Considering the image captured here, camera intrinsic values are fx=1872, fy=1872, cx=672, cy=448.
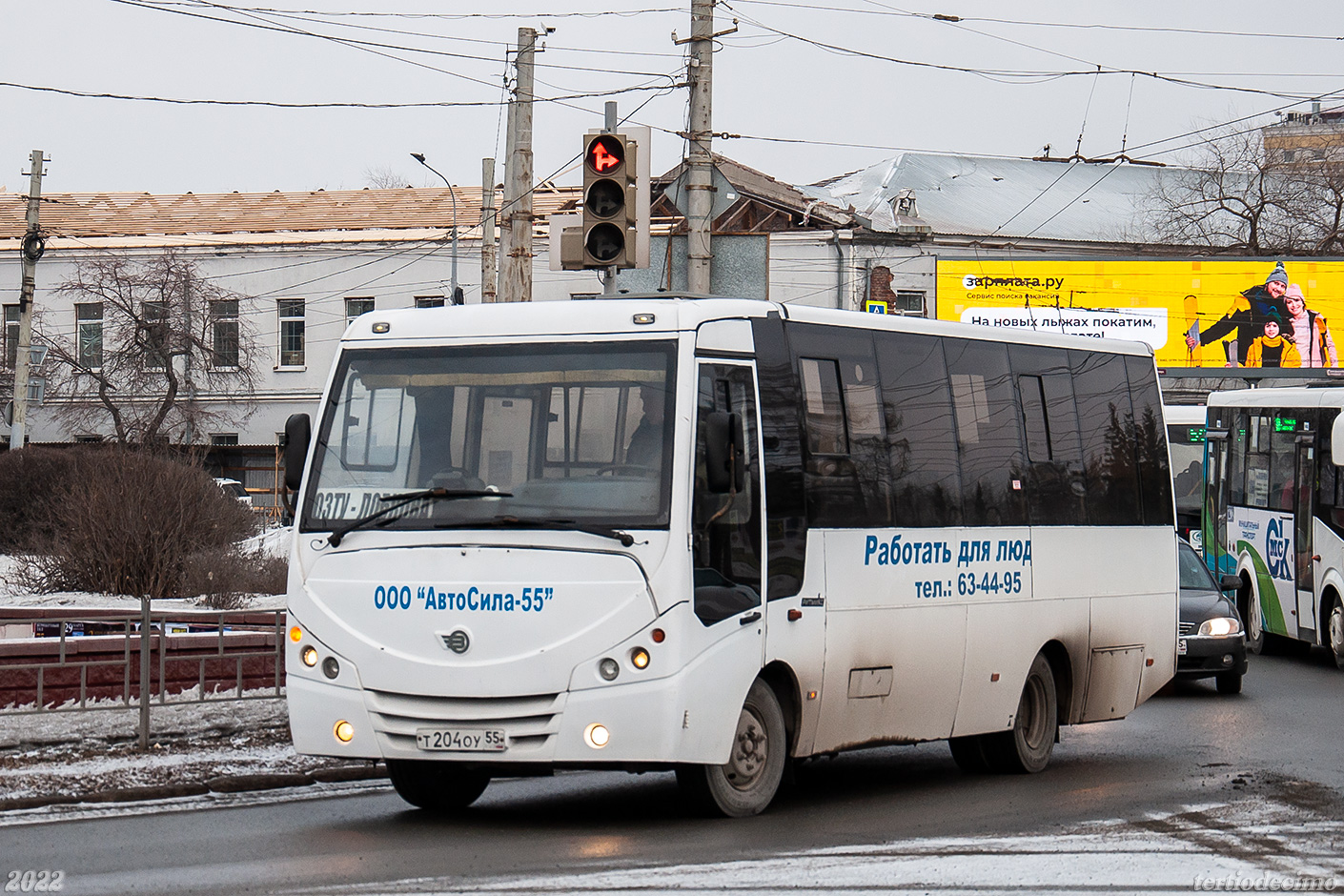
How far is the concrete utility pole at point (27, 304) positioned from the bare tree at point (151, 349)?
1124 cm

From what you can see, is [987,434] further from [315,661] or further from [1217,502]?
[1217,502]

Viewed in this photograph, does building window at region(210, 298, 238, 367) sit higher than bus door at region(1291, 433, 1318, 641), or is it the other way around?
building window at region(210, 298, 238, 367)

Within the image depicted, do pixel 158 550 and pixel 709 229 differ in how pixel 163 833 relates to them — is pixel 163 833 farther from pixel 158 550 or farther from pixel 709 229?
pixel 158 550

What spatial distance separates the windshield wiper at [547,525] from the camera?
8.95 metres

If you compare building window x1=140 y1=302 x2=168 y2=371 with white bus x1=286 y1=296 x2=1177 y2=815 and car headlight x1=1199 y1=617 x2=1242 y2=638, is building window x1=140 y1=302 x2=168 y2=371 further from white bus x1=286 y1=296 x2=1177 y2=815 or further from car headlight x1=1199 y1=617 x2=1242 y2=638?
white bus x1=286 y1=296 x2=1177 y2=815

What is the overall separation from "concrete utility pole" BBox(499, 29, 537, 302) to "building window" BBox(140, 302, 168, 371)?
103ft

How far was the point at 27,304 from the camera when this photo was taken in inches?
1483

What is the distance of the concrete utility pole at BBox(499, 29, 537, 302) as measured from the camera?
19969mm

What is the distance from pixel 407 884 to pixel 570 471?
7.86 ft

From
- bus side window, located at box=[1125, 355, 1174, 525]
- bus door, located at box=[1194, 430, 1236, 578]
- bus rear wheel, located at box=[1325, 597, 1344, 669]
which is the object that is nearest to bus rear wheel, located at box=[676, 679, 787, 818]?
bus side window, located at box=[1125, 355, 1174, 525]

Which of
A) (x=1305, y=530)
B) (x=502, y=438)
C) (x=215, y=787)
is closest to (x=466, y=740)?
(x=502, y=438)

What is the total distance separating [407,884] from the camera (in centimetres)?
755

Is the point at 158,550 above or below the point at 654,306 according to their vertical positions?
below

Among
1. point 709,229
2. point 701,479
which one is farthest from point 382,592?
point 709,229
